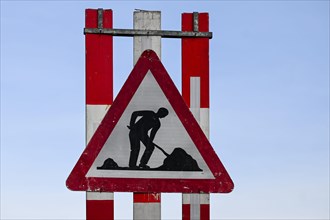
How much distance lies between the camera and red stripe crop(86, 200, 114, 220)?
3516 millimetres

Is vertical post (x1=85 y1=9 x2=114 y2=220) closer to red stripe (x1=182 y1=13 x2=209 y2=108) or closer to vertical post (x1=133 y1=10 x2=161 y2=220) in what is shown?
vertical post (x1=133 y1=10 x2=161 y2=220)

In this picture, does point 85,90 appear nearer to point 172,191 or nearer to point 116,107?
point 116,107

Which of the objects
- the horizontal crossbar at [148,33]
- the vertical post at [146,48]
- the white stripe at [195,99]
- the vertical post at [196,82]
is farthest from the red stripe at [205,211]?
the horizontal crossbar at [148,33]

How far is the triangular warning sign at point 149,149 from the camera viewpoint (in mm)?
3322

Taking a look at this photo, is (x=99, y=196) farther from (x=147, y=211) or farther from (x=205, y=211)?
(x=205, y=211)

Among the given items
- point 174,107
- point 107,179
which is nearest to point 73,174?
point 107,179

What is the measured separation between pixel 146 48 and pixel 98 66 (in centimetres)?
27

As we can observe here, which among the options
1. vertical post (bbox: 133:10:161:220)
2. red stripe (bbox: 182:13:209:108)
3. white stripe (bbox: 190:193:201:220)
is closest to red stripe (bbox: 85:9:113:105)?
vertical post (bbox: 133:10:161:220)

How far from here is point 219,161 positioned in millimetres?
3369

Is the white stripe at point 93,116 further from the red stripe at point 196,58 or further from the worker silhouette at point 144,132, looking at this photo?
the red stripe at point 196,58

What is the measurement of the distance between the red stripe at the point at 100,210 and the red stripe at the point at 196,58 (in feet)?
2.20

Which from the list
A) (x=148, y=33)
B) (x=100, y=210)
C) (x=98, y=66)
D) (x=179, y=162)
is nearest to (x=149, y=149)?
(x=179, y=162)

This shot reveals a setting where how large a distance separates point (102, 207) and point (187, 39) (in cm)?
99

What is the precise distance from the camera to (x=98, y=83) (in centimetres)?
358
